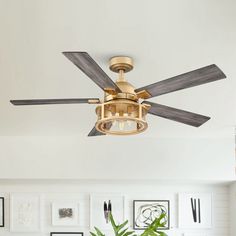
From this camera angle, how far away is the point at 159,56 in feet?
9.14

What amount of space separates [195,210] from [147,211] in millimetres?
594

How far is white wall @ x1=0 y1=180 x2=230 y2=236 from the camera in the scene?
5570 millimetres

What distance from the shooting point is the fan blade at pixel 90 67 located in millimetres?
2119

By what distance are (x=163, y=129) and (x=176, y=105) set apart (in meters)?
1.02

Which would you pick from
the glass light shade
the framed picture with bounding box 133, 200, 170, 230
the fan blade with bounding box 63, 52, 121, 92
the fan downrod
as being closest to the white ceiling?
the fan downrod

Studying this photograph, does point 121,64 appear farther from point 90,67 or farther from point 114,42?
point 90,67

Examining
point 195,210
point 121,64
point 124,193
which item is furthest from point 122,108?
point 195,210

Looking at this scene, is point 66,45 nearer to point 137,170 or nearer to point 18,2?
point 18,2

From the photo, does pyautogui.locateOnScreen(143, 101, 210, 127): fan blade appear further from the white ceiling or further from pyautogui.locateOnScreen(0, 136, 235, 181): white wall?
pyautogui.locateOnScreen(0, 136, 235, 181): white wall

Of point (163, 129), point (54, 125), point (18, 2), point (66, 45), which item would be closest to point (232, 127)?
point (163, 129)

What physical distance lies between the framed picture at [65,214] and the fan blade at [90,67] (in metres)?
3.36

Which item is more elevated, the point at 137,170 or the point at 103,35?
the point at 103,35

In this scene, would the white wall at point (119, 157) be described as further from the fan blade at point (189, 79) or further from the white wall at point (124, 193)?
the fan blade at point (189, 79)

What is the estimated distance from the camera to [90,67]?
2.22m
